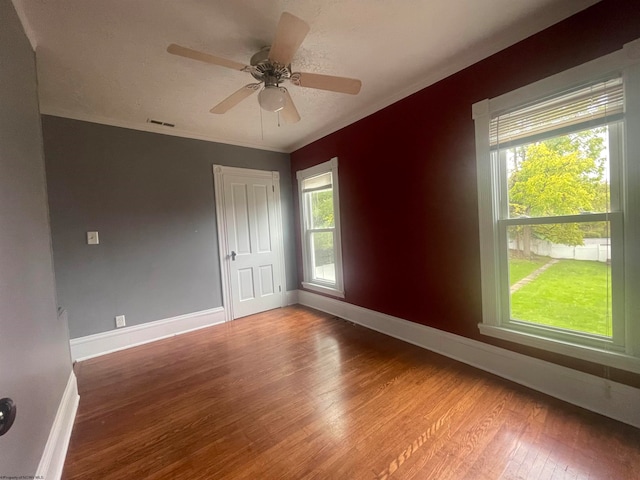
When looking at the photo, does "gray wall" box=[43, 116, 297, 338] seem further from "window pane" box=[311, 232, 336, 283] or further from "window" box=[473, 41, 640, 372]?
"window" box=[473, 41, 640, 372]

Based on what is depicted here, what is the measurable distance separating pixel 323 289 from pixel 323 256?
19.1 inches

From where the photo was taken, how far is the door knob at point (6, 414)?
54cm

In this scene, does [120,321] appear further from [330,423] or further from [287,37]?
[287,37]

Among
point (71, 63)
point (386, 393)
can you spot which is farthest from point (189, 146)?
point (386, 393)

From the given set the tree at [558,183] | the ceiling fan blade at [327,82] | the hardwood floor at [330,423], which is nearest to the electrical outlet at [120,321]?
the hardwood floor at [330,423]

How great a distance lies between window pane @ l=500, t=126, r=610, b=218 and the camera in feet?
5.21

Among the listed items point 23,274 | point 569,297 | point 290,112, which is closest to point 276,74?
point 290,112

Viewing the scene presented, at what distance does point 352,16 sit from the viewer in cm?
162

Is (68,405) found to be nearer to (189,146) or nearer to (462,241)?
(189,146)

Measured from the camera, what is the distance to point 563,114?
169 cm

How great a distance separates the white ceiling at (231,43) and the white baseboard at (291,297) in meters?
2.69

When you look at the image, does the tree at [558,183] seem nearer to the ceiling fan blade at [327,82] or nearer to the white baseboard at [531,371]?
the white baseboard at [531,371]

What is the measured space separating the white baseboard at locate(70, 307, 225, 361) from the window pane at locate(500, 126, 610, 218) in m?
3.47

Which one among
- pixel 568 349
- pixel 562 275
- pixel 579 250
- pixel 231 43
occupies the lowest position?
pixel 568 349
